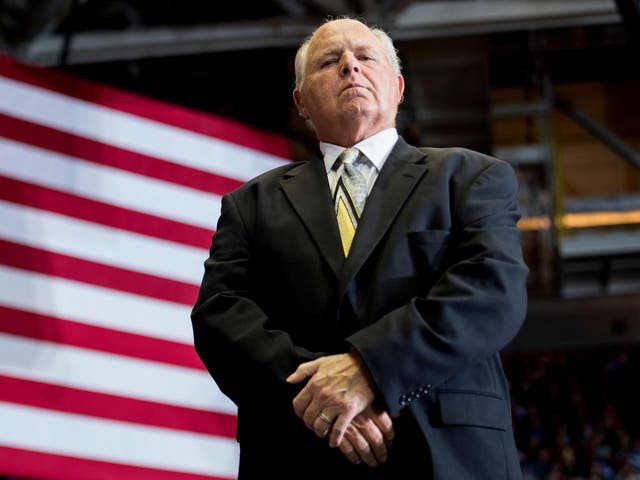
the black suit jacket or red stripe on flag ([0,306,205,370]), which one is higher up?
the black suit jacket

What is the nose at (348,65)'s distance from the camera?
1.86 m

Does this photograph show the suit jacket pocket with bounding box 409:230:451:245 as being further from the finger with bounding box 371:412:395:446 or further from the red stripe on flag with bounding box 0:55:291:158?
the red stripe on flag with bounding box 0:55:291:158

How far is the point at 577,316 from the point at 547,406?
1.41 m

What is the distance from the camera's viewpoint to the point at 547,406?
1077 cm

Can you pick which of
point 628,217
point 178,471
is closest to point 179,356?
point 178,471

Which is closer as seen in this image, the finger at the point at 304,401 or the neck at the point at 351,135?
the finger at the point at 304,401

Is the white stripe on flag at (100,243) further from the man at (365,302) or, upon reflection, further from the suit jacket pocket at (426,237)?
the suit jacket pocket at (426,237)

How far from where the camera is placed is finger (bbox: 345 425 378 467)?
1527mm

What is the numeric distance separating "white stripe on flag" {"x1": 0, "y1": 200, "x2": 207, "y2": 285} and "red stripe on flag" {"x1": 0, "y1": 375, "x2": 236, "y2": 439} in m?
0.52

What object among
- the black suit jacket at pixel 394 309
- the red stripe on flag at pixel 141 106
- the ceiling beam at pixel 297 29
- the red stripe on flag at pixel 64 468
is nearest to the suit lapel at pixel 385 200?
the black suit jacket at pixel 394 309

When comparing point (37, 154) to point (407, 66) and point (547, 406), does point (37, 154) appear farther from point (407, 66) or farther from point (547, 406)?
point (547, 406)

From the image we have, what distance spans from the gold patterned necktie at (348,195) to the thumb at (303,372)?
0.23 meters

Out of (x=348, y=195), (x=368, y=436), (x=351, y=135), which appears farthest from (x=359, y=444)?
(x=351, y=135)

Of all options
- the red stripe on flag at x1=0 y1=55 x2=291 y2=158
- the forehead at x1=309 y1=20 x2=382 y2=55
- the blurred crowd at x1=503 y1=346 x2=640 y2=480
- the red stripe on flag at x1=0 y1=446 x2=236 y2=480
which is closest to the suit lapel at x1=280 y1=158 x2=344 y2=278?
the forehead at x1=309 y1=20 x2=382 y2=55
